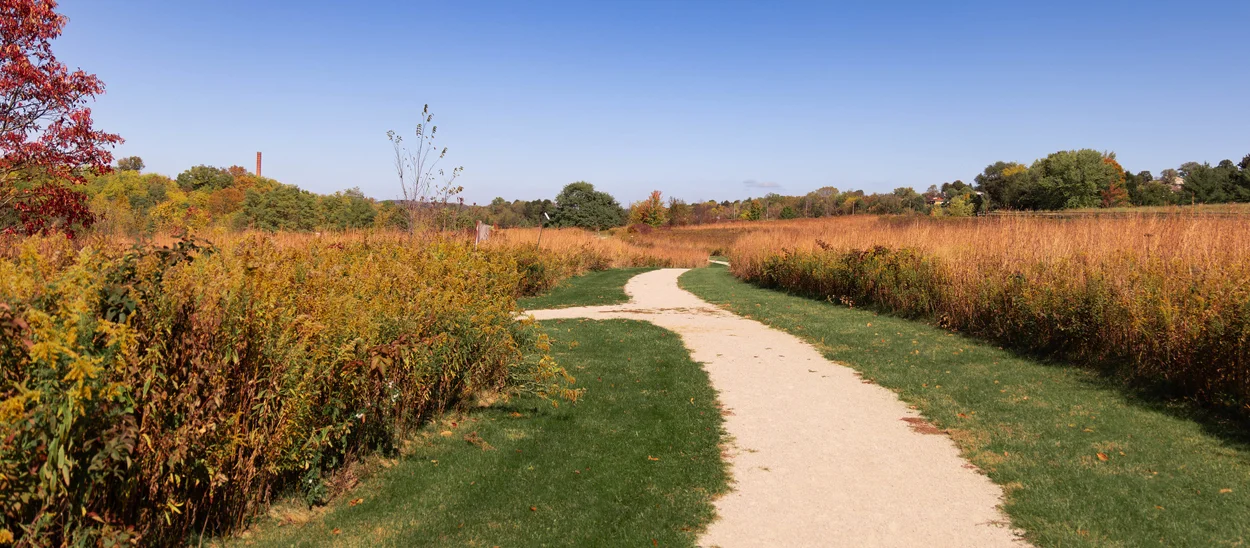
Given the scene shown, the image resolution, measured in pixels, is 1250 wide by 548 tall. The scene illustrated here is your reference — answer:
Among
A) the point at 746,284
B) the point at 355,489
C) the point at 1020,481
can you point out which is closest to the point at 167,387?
the point at 355,489

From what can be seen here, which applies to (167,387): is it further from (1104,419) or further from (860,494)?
(1104,419)

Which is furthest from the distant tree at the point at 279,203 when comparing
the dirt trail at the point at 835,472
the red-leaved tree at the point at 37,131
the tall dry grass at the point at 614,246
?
the dirt trail at the point at 835,472

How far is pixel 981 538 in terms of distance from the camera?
3.99 meters

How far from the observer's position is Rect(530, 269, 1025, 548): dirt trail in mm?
4105

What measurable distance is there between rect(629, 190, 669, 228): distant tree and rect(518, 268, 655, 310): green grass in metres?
49.3

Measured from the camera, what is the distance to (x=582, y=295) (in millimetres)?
19141

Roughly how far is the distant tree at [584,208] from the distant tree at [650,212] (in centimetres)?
732

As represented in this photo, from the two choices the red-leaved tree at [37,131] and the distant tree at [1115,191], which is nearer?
the red-leaved tree at [37,131]

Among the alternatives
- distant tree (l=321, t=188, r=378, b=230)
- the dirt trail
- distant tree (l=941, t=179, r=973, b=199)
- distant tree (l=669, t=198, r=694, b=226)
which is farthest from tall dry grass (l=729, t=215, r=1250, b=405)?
distant tree (l=941, t=179, r=973, b=199)

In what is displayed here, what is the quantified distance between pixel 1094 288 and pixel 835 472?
6.33m

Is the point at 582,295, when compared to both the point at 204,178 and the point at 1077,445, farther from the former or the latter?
the point at 204,178

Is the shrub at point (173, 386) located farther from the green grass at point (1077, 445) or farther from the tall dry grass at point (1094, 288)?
the tall dry grass at point (1094, 288)

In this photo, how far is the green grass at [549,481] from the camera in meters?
4.03

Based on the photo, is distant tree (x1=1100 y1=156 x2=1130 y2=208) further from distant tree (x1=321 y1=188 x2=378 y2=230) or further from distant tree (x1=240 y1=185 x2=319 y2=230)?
distant tree (x1=240 y1=185 x2=319 y2=230)
